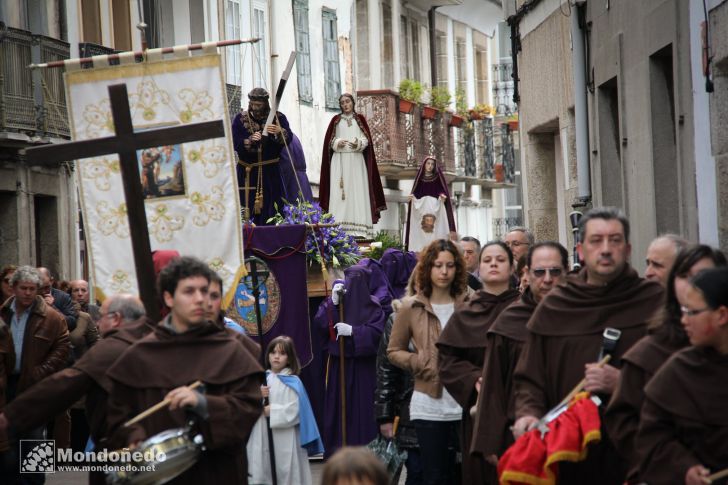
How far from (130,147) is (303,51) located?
24.1m

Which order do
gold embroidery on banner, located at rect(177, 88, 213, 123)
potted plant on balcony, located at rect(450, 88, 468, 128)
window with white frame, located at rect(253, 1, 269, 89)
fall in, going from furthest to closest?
potted plant on balcony, located at rect(450, 88, 468, 128)
window with white frame, located at rect(253, 1, 269, 89)
gold embroidery on banner, located at rect(177, 88, 213, 123)

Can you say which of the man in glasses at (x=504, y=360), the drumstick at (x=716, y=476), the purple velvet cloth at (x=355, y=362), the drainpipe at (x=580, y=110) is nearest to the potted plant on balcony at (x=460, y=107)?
the drainpipe at (x=580, y=110)

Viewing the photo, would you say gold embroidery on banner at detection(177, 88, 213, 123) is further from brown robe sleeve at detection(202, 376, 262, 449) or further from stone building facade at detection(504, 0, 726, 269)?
brown robe sleeve at detection(202, 376, 262, 449)

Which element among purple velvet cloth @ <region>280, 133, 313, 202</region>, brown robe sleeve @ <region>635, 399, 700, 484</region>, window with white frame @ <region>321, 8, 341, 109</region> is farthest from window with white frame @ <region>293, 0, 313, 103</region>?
brown robe sleeve @ <region>635, 399, 700, 484</region>

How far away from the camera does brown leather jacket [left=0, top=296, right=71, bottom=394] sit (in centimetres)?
1170

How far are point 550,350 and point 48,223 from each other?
738 inches

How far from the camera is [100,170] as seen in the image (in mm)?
10477

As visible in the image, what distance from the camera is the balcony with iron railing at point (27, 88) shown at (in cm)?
2264

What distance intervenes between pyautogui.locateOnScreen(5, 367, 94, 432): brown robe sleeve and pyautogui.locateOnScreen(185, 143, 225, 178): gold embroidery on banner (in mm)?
3930

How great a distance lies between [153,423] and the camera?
657 cm

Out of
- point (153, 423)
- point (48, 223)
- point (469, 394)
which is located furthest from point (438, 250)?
point (48, 223)

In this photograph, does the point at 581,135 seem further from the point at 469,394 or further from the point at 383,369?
the point at 469,394

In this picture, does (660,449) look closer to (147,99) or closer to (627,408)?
(627,408)

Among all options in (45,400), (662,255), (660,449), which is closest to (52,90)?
(45,400)
